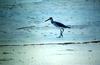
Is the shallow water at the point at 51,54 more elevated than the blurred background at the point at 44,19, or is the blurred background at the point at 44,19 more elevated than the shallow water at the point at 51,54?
the blurred background at the point at 44,19

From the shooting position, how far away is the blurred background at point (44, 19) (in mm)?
1371

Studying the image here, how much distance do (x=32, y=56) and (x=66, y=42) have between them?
21 cm

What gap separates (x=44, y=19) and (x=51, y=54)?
211 mm

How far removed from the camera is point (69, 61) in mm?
1345

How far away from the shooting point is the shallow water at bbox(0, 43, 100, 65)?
134 centimetres

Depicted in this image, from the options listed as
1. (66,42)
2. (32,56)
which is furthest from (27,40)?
(66,42)

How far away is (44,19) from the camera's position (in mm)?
1383

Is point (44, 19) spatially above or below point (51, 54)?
above

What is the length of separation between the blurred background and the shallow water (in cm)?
4

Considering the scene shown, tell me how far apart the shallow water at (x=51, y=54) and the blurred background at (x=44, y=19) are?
0.04m

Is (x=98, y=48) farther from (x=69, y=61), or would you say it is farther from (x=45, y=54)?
(x=45, y=54)

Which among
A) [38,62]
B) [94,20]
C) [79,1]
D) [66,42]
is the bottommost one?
[38,62]

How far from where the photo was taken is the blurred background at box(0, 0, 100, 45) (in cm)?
137

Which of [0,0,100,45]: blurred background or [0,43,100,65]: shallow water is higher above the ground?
[0,0,100,45]: blurred background
